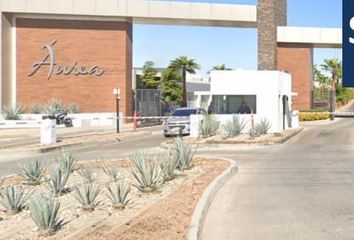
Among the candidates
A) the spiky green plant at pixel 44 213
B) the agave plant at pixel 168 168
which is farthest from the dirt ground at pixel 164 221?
the agave plant at pixel 168 168

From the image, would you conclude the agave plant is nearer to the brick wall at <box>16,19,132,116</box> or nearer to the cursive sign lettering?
the brick wall at <box>16,19,132,116</box>

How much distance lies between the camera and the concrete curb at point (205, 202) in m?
8.00

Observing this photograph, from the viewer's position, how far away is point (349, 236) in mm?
7945

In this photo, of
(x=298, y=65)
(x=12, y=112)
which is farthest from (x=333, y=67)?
(x=12, y=112)

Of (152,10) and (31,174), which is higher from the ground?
(152,10)

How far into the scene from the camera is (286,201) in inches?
432

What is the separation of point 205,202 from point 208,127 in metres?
18.0

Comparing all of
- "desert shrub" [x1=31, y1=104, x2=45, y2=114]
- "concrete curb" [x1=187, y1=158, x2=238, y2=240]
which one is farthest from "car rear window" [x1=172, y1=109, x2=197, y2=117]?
"concrete curb" [x1=187, y1=158, x2=238, y2=240]

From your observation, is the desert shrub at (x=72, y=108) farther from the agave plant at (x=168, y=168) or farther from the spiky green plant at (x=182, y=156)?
the agave plant at (x=168, y=168)

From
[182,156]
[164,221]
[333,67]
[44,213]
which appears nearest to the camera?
[44,213]

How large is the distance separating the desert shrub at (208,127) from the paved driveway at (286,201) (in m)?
8.03

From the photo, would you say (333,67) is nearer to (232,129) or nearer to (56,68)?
(56,68)

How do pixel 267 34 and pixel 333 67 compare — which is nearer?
pixel 267 34

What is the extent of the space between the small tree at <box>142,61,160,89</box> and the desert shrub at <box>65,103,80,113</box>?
31.5 metres
